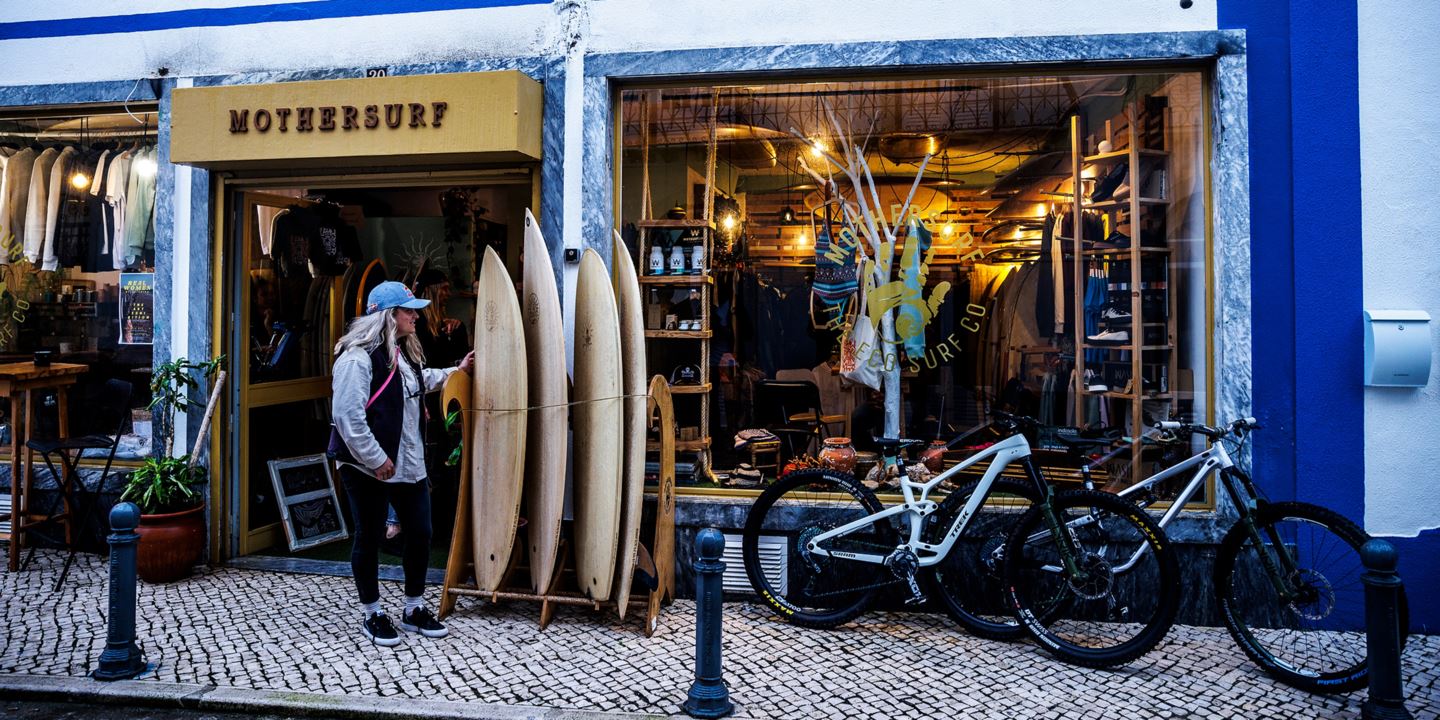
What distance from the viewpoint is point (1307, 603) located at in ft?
14.0

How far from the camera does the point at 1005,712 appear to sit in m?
3.89

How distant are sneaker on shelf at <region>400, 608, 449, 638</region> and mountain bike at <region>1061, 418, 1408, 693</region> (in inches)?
129

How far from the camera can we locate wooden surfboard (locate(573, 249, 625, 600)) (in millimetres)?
4914

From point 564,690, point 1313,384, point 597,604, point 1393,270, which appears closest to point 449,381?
point 597,604

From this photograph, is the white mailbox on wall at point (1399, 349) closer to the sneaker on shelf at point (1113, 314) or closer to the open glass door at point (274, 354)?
the sneaker on shelf at point (1113, 314)

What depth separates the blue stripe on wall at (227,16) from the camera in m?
5.85

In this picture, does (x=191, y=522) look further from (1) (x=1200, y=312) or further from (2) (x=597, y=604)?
(1) (x=1200, y=312)

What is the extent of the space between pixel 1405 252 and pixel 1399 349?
519mm

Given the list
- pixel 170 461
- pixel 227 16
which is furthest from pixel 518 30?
pixel 170 461

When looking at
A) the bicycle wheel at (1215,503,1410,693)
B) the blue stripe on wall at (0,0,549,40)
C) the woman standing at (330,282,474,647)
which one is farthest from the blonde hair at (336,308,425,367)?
the bicycle wheel at (1215,503,1410,693)

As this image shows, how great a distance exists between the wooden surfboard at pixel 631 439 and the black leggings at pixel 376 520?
97 centimetres

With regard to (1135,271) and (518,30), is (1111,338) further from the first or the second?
(518,30)

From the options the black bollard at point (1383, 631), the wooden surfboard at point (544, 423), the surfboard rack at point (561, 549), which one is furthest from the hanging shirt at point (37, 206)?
the black bollard at point (1383, 631)

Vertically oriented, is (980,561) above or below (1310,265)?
below
